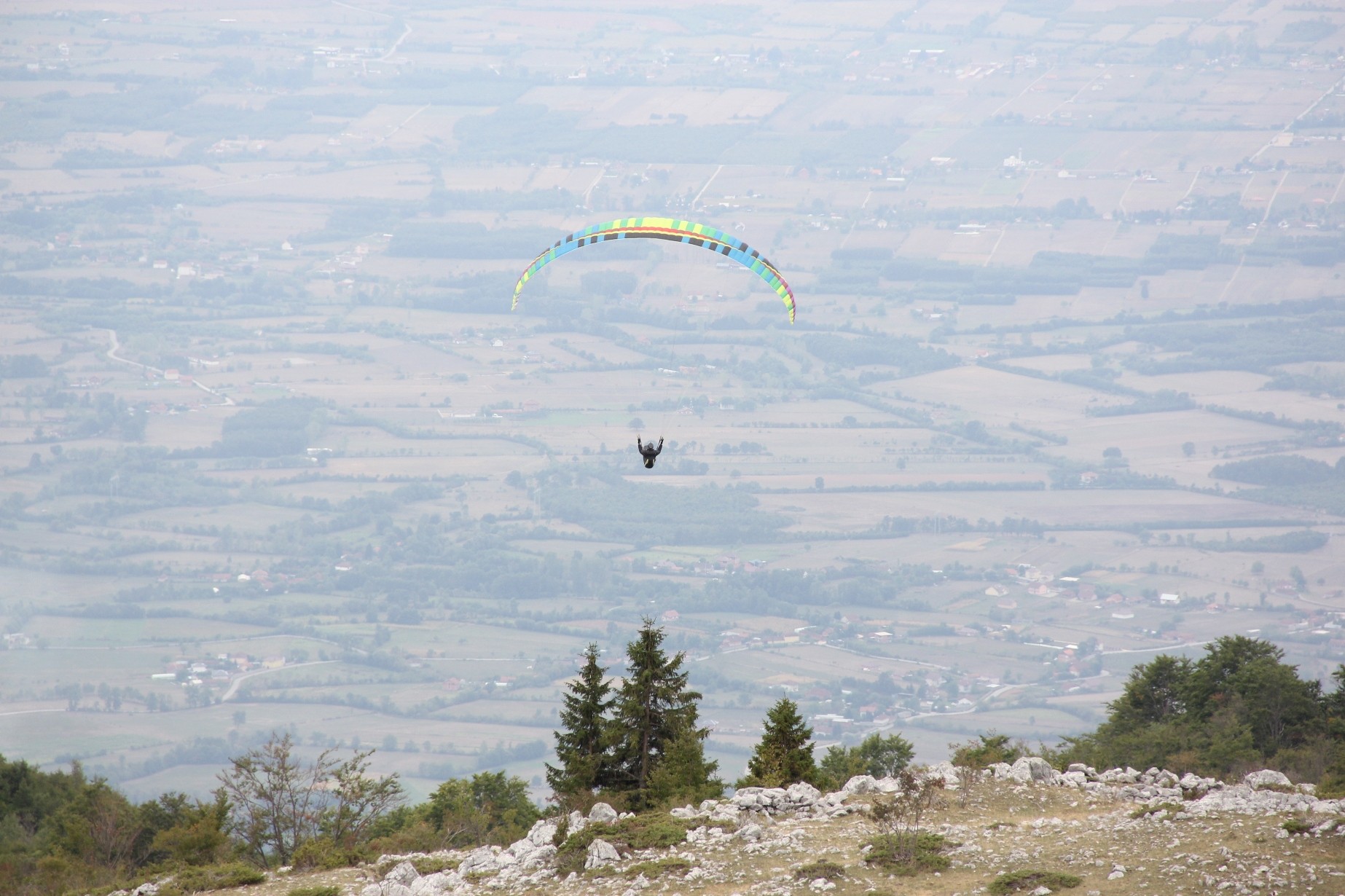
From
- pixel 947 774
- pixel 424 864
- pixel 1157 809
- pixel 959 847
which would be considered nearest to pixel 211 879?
pixel 424 864

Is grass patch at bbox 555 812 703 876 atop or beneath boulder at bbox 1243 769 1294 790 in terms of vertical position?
atop

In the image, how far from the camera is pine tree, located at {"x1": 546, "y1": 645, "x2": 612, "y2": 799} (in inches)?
1227

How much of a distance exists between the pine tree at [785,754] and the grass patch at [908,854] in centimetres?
519

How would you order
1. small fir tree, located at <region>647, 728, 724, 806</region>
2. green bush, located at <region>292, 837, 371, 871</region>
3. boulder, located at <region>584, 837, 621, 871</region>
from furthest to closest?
1. small fir tree, located at <region>647, 728, 724, 806</region>
2. green bush, located at <region>292, 837, 371, 871</region>
3. boulder, located at <region>584, 837, 621, 871</region>

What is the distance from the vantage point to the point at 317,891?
80.2ft

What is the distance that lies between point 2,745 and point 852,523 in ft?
310

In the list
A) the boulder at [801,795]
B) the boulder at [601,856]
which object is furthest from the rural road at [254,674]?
the boulder at [601,856]

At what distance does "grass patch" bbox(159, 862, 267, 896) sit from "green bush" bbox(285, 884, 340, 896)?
1.62 metres

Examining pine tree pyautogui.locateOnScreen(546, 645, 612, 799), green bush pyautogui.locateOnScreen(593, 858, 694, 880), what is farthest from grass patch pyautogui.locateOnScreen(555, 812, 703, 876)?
pine tree pyautogui.locateOnScreen(546, 645, 612, 799)

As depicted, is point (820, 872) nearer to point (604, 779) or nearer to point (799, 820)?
point (799, 820)

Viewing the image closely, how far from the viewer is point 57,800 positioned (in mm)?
46625

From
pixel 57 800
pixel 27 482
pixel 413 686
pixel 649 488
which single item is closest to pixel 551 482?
pixel 649 488

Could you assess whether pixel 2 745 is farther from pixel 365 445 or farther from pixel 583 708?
pixel 583 708

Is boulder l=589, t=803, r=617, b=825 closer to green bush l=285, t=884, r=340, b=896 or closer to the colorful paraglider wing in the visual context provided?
green bush l=285, t=884, r=340, b=896
